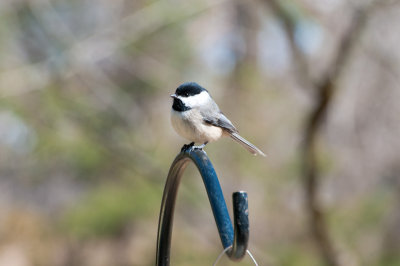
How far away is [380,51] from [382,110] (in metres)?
1.60

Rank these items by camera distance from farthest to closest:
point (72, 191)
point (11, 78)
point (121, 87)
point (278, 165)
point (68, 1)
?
1. point (72, 191)
2. point (121, 87)
3. point (68, 1)
4. point (278, 165)
5. point (11, 78)

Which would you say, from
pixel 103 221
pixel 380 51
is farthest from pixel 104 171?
pixel 380 51

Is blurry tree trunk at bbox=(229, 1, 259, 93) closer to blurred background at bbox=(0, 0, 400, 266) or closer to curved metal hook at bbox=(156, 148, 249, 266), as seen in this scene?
blurred background at bbox=(0, 0, 400, 266)

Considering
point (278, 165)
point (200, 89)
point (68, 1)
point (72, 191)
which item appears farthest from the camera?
point (72, 191)

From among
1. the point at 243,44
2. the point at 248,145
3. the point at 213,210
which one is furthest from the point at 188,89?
the point at 243,44

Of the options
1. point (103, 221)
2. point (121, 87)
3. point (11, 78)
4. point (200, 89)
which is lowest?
point (200, 89)

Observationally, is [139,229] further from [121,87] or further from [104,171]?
[121,87]

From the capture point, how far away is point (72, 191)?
7.16 meters

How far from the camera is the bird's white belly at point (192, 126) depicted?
2.37 metres

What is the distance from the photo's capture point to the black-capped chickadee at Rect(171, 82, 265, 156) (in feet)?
7.78

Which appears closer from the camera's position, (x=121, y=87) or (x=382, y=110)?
(x=382, y=110)

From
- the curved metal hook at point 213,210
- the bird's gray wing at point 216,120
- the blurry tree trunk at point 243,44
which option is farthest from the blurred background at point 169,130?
the curved metal hook at point 213,210

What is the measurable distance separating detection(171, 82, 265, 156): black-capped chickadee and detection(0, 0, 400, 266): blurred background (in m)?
1.46

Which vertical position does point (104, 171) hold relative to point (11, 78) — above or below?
below
